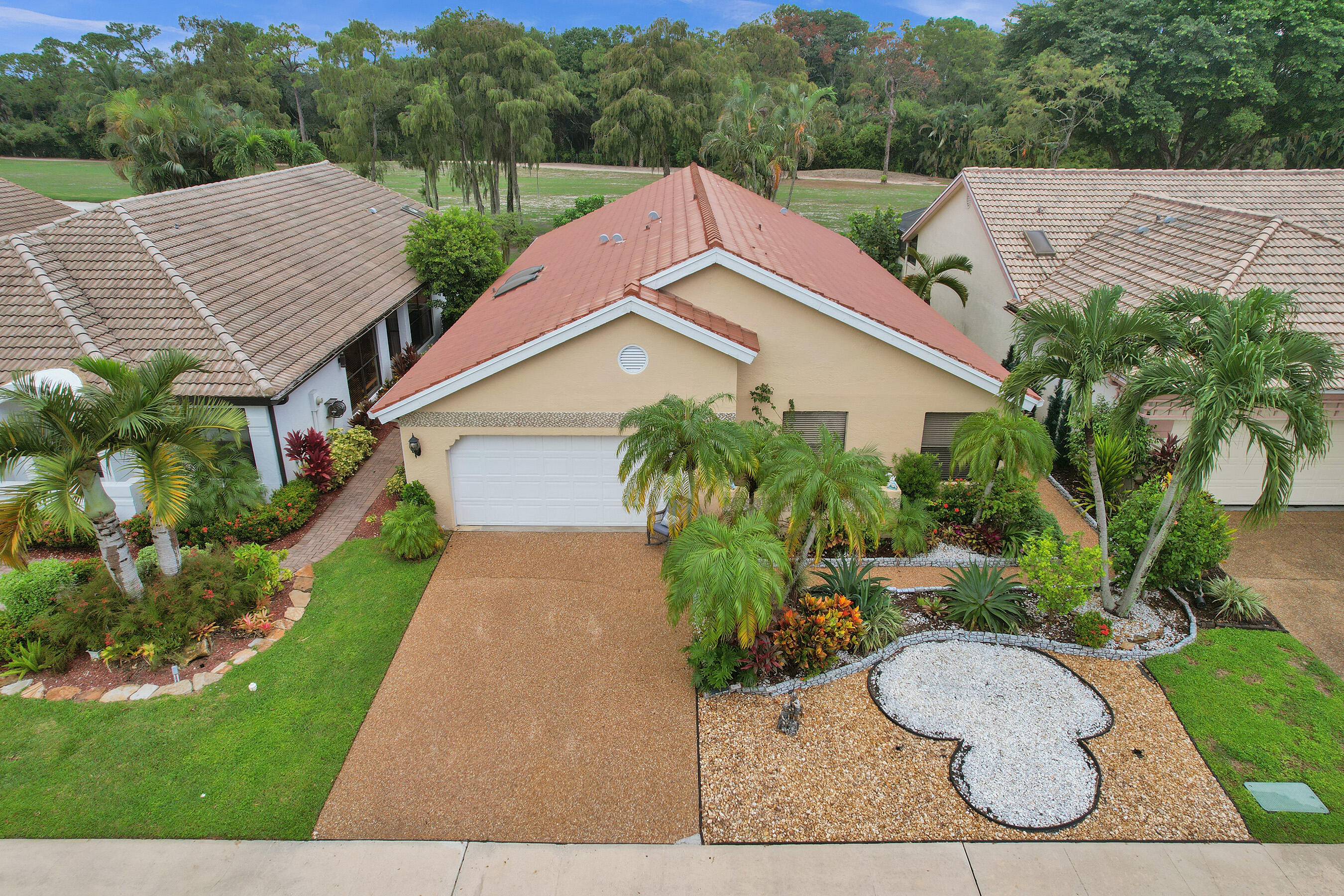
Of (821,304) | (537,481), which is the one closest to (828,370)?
(821,304)

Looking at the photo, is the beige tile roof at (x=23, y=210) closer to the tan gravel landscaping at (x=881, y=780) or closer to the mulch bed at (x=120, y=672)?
the mulch bed at (x=120, y=672)

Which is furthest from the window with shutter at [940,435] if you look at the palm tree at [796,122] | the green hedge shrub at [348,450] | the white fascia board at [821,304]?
the palm tree at [796,122]

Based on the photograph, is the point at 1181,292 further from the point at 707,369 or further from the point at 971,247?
the point at 971,247

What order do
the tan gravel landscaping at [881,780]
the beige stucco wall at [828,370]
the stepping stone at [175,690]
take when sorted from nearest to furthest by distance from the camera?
the tan gravel landscaping at [881,780]
the stepping stone at [175,690]
the beige stucco wall at [828,370]

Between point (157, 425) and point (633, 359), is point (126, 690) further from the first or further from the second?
point (633, 359)

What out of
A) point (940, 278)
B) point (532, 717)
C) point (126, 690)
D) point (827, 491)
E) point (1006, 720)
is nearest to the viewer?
point (827, 491)

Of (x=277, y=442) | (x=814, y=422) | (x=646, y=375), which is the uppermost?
(x=646, y=375)

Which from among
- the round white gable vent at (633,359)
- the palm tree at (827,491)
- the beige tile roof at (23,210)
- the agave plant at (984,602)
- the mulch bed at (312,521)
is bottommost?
the mulch bed at (312,521)

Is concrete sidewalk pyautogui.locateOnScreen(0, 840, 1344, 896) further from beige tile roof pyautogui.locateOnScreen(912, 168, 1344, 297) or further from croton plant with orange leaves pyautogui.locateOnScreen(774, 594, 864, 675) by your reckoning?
beige tile roof pyautogui.locateOnScreen(912, 168, 1344, 297)
